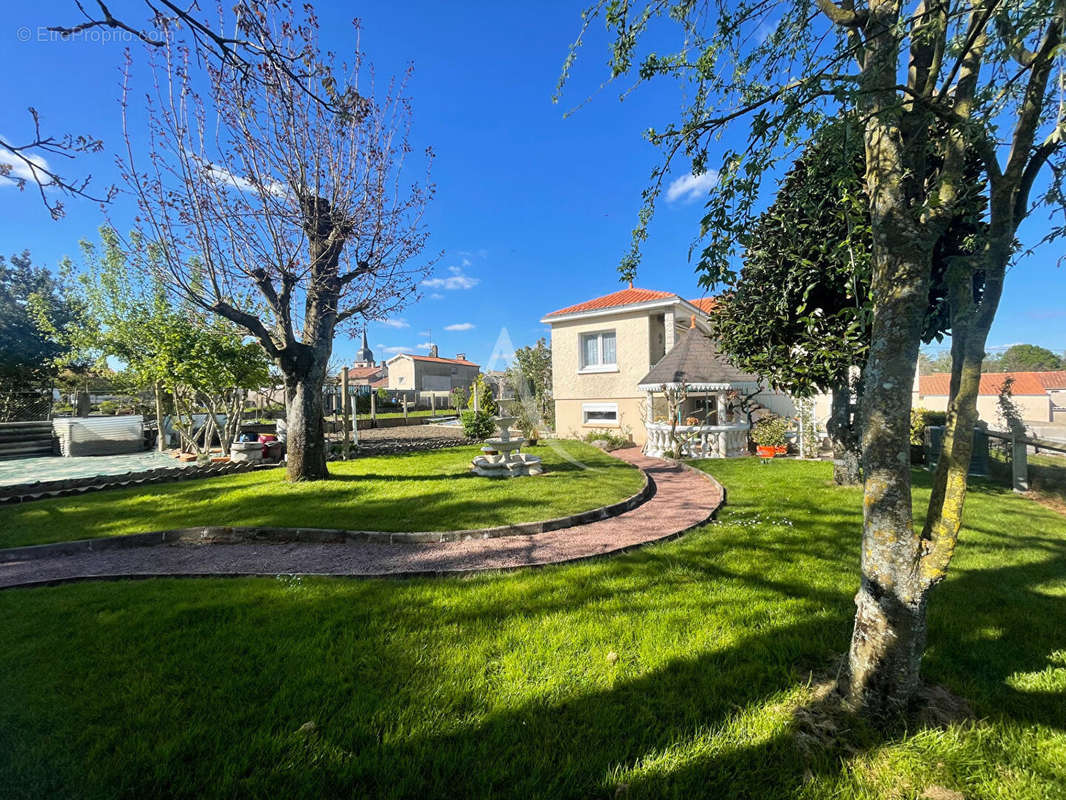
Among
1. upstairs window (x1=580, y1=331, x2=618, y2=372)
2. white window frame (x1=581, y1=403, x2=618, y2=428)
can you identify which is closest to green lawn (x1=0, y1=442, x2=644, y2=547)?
white window frame (x1=581, y1=403, x2=618, y2=428)

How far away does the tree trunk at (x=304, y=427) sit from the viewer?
9.16 m

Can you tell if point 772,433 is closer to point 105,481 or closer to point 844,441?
point 844,441

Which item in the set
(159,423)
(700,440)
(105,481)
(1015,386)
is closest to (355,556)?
(105,481)

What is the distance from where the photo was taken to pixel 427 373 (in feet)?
183

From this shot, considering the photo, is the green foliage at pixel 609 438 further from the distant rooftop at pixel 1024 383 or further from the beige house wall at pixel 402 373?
the distant rooftop at pixel 1024 383

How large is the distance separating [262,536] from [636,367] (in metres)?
13.5

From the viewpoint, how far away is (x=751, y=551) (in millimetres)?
5027

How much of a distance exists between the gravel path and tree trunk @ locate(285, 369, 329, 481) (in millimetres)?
3251

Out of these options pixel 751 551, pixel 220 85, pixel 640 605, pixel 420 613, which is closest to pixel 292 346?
pixel 220 85

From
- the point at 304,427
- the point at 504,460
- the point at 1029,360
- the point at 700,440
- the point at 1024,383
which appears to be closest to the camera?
the point at 304,427

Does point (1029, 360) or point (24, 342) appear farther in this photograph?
point (1029, 360)

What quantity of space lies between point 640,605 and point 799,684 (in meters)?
1.30

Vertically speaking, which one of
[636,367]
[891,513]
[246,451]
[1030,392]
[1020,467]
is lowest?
[1020,467]

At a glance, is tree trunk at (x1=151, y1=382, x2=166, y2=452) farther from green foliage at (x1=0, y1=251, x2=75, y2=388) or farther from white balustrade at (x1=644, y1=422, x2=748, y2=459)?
white balustrade at (x1=644, y1=422, x2=748, y2=459)
